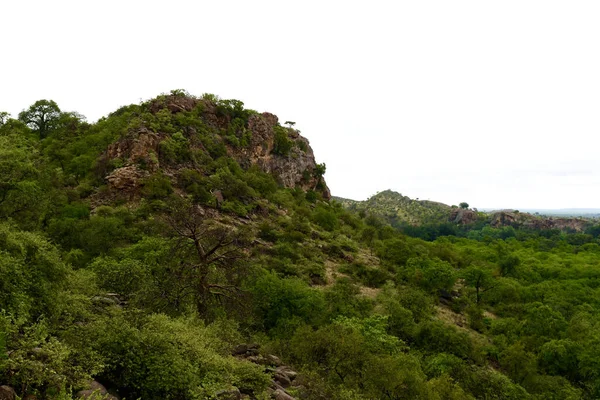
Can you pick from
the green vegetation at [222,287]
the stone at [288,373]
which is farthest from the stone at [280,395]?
the stone at [288,373]

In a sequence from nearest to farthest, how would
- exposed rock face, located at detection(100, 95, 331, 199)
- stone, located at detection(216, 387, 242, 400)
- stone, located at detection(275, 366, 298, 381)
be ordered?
stone, located at detection(216, 387, 242, 400), stone, located at detection(275, 366, 298, 381), exposed rock face, located at detection(100, 95, 331, 199)

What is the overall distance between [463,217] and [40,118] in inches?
5397

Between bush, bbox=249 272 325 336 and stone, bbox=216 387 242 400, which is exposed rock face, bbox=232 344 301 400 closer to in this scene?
stone, bbox=216 387 242 400

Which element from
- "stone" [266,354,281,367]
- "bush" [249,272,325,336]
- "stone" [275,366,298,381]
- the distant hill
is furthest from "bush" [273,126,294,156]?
the distant hill

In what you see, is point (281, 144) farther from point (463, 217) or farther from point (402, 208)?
point (402, 208)

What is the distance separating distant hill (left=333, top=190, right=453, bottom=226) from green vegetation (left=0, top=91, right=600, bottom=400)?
8252 centimetres

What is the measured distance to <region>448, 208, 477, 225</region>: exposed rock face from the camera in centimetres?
14288

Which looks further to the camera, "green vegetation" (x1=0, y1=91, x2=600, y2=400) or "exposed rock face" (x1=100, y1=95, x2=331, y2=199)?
"exposed rock face" (x1=100, y1=95, x2=331, y2=199)

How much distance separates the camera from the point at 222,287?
1577 cm

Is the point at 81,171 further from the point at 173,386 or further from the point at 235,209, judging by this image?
the point at 173,386

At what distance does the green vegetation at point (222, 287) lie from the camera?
8.85m

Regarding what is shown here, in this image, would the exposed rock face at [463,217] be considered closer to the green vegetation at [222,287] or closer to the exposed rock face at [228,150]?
the green vegetation at [222,287]

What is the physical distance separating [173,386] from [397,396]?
8834 millimetres

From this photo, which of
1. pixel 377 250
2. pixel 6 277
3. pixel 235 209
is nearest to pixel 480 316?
pixel 377 250
